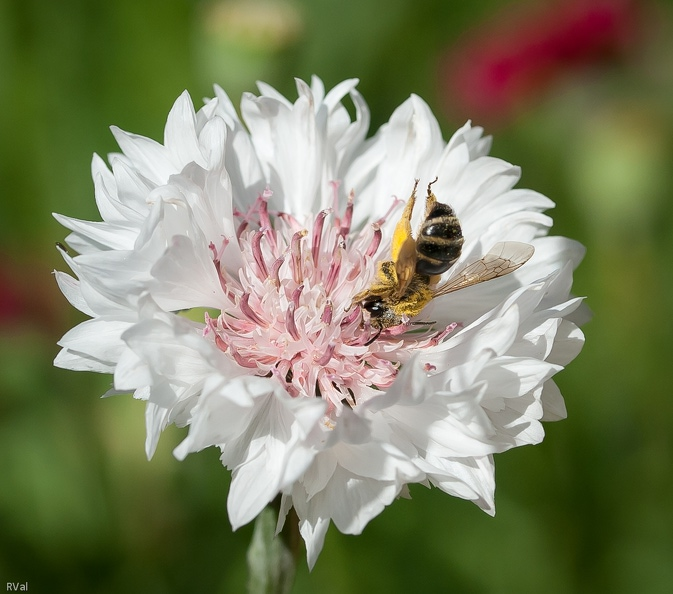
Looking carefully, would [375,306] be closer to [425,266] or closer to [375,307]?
[375,307]

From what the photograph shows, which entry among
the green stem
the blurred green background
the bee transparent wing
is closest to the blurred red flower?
the blurred green background

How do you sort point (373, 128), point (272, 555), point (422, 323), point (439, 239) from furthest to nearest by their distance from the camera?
point (373, 128)
point (422, 323)
point (272, 555)
point (439, 239)

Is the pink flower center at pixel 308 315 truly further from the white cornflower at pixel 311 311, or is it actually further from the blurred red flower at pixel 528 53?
the blurred red flower at pixel 528 53

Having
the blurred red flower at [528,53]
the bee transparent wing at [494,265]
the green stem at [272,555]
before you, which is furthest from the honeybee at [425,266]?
the blurred red flower at [528,53]

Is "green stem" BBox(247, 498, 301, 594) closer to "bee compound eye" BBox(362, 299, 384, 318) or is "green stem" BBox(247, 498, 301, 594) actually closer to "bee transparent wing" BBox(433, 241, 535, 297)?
"bee compound eye" BBox(362, 299, 384, 318)

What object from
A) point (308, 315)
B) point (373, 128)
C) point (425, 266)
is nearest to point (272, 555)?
point (308, 315)

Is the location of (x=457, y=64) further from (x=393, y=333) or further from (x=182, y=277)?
(x=182, y=277)

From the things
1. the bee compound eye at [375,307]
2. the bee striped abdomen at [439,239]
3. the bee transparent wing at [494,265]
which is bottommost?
the bee compound eye at [375,307]
